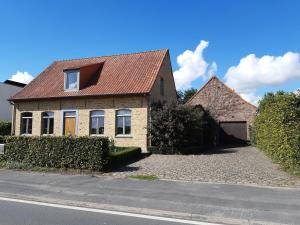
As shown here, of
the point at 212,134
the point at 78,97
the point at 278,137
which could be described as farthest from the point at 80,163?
the point at 212,134

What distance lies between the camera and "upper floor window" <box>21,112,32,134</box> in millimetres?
25352

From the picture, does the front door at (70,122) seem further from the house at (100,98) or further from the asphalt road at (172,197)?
the asphalt road at (172,197)

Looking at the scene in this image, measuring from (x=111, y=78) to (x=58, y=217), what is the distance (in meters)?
17.8

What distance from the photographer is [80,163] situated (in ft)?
44.6

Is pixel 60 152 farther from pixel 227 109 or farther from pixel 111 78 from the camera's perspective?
pixel 227 109

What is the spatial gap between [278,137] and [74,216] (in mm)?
9861

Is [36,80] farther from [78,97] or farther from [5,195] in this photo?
[5,195]

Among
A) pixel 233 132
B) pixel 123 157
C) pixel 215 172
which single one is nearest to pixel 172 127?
pixel 123 157

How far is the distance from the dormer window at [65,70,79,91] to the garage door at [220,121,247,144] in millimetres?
13710

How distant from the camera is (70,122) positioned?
23.7 metres

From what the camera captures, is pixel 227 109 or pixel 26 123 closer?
pixel 26 123

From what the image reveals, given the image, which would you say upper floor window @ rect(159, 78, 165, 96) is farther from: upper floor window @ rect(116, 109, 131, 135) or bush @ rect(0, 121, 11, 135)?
bush @ rect(0, 121, 11, 135)

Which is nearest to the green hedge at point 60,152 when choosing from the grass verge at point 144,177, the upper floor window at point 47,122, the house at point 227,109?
the grass verge at point 144,177

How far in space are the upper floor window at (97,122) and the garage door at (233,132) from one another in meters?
12.4
